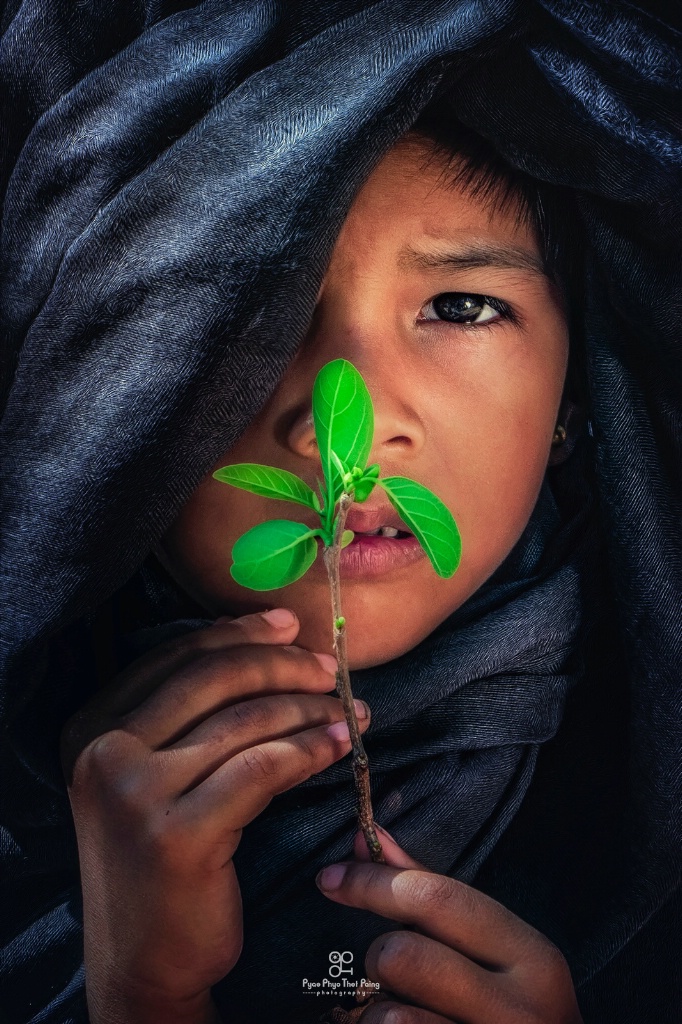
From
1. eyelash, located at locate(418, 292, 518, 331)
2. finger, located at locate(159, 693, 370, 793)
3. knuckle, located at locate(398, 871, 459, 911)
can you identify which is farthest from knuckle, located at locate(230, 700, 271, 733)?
eyelash, located at locate(418, 292, 518, 331)

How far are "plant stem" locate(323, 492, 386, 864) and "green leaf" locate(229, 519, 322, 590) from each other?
0.06 ft

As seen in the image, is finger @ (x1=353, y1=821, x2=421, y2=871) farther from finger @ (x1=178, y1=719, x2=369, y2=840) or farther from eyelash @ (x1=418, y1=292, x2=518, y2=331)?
eyelash @ (x1=418, y1=292, x2=518, y2=331)

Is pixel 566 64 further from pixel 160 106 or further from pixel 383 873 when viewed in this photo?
pixel 383 873

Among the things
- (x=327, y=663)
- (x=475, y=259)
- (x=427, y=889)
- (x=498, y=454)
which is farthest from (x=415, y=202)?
(x=427, y=889)

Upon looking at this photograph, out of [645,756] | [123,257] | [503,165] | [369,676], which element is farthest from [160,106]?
[645,756]

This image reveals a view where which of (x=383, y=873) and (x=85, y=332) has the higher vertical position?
(x=85, y=332)

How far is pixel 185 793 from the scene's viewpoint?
1.82 ft

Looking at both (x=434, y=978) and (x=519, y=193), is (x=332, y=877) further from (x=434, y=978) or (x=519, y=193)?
(x=519, y=193)

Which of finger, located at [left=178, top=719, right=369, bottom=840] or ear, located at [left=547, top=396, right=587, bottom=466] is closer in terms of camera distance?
finger, located at [left=178, top=719, right=369, bottom=840]

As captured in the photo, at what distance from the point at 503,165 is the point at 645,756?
0.38 meters

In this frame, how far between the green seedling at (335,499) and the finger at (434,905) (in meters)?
0.10

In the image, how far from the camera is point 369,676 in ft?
2.10

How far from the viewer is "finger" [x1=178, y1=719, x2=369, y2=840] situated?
1.79 feet

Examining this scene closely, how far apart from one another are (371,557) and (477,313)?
162 millimetres
